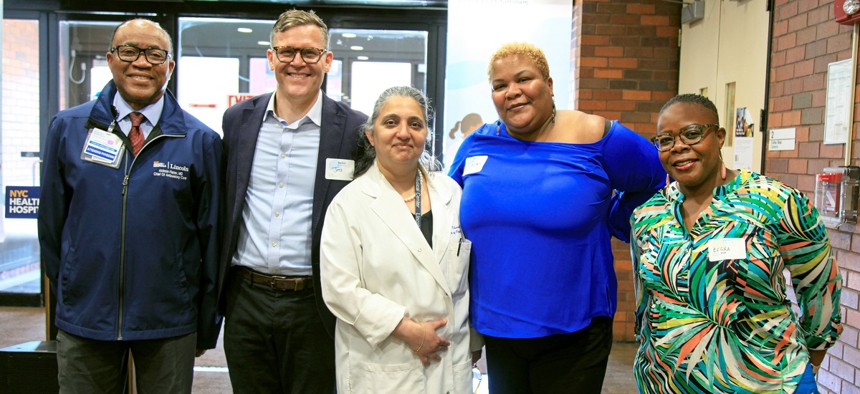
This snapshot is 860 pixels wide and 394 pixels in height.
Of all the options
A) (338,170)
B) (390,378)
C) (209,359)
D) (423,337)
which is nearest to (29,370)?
(209,359)

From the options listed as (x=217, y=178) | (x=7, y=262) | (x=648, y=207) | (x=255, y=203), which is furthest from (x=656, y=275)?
(x=7, y=262)

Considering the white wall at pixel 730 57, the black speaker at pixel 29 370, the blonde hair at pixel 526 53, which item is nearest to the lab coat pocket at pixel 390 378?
the blonde hair at pixel 526 53

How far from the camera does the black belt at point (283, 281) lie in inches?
84.1

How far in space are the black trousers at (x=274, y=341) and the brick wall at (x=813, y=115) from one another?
96.7 inches

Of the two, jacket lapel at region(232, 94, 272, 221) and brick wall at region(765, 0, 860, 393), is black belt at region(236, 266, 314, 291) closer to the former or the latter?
jacket lapel at region(232, 94, 272, 221)

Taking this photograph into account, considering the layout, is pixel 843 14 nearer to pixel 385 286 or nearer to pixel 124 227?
pixel 385 286

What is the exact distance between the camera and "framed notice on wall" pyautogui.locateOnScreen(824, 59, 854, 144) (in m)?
2.91

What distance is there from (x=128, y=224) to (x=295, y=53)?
806 millimetres

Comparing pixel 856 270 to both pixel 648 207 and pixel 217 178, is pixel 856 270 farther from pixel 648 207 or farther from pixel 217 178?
pixel 217 178

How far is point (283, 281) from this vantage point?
213 centimetres

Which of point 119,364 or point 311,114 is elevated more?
point 311,114

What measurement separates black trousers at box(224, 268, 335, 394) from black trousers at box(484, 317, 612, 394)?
2.03 ft

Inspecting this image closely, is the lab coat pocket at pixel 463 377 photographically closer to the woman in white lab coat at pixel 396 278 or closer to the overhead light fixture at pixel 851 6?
the woman in white lab coat at pixel 396 278

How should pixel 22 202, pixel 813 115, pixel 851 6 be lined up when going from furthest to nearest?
pixel 22 202, pixel 813 115, pixel 851 6
